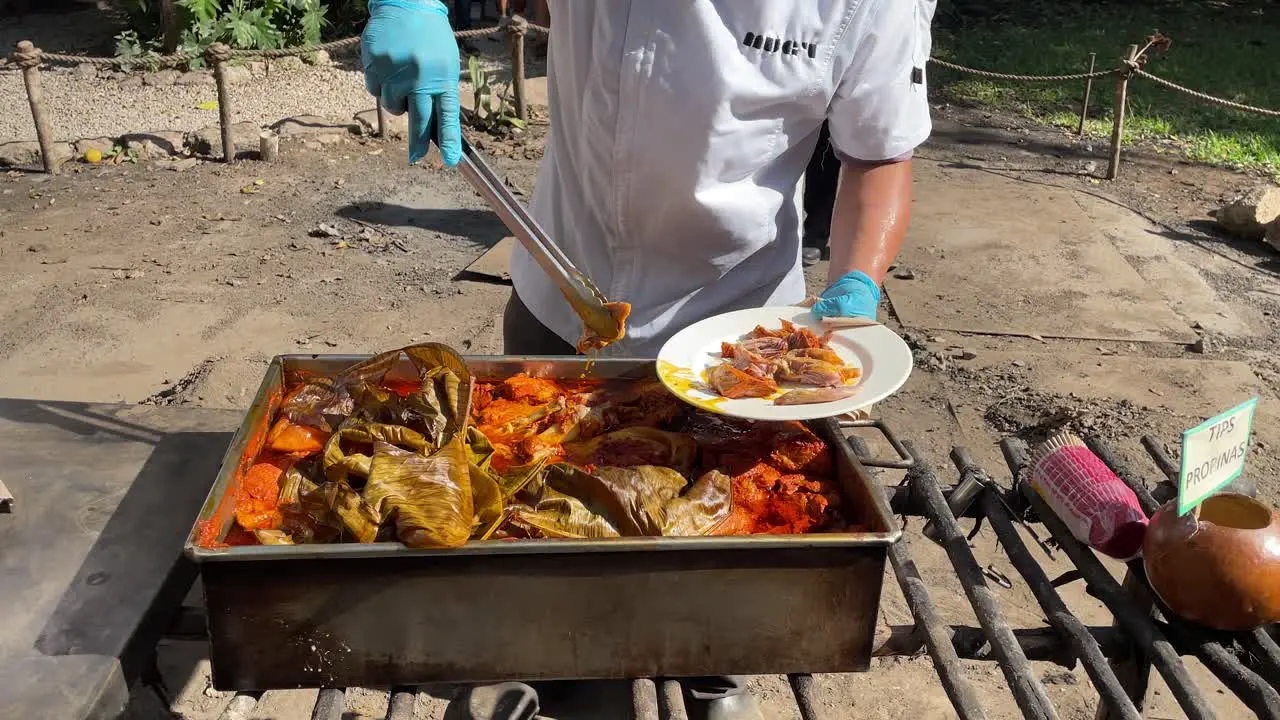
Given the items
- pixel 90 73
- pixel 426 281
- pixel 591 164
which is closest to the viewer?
pixel 591 164

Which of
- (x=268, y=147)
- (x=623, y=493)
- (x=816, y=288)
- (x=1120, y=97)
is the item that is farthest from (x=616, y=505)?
(x=1120, y=97)

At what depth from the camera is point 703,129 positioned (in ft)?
7.32

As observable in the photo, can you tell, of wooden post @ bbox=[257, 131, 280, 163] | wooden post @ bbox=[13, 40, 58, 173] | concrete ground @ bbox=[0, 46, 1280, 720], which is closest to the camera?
concrete ground @ bbox=[0, 46, 1280, 720]

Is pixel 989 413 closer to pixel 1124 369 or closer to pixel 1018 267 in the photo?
pixel 1124 369

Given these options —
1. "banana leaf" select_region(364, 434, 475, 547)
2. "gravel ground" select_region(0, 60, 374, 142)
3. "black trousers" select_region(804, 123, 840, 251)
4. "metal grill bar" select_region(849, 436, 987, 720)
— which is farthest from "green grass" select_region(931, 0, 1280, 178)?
"banana leaf" select_region(364, 434, 475, 547)

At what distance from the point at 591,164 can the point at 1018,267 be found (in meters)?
5.01

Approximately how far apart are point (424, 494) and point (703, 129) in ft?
3.46

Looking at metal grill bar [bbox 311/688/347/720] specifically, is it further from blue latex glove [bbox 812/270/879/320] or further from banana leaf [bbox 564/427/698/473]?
blue latex glove [bbox 812/270/879/320]

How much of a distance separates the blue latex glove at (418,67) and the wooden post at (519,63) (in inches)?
264

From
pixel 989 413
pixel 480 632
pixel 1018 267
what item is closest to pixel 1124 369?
pixel 989 413

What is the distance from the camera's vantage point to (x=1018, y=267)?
6.69 m

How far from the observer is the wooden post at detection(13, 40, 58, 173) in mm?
7168

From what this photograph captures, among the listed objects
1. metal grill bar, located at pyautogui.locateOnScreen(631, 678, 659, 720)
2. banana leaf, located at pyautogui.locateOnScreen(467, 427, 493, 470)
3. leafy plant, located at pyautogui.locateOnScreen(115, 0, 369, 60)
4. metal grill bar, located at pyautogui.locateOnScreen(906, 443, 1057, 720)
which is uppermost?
banana leaf, located at pyautogui.locateOnScreen(467, 427, 493, 470)

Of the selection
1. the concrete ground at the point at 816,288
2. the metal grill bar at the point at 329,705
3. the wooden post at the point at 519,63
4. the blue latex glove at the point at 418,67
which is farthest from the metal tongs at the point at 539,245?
the wooden post at the point at 519,63
